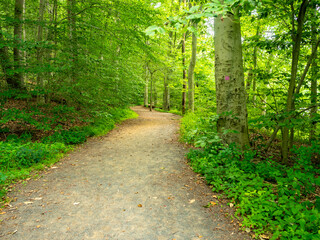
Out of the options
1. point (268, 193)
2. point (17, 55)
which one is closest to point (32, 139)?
point (17, 55)

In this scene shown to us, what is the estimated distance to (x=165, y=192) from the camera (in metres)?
3.69

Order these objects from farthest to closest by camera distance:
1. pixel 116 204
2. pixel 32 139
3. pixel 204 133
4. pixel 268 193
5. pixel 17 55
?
pixel 17 55 < pixel 32 139 < pixel 204 133 < pixel 116 204 < pixel 268 193

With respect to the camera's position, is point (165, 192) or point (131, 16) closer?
point (165, 192)

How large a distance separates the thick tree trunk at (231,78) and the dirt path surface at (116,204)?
1644 mm

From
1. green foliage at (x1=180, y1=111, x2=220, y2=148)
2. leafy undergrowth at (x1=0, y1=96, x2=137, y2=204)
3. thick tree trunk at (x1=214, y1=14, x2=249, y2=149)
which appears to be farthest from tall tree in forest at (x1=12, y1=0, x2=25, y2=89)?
thick tree trunk at (x1=214, y1=14, x2=249, y2=149)

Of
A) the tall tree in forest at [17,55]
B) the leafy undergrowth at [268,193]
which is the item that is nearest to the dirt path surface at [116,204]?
the leafy undergrowth at [268,193]

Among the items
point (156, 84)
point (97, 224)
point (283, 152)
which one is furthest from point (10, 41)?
point (156, 84)

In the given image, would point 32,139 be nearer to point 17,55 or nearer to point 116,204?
point 17,55

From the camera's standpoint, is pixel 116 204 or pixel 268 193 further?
pixel 116 204

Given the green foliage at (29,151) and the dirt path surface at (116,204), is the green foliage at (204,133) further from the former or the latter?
the green foliage at (29,151)

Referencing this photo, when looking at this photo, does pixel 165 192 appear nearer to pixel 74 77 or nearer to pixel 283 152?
pixel 283 152

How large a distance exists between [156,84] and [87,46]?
1703 cm

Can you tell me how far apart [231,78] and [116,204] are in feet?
12.7

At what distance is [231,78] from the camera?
4457mm
